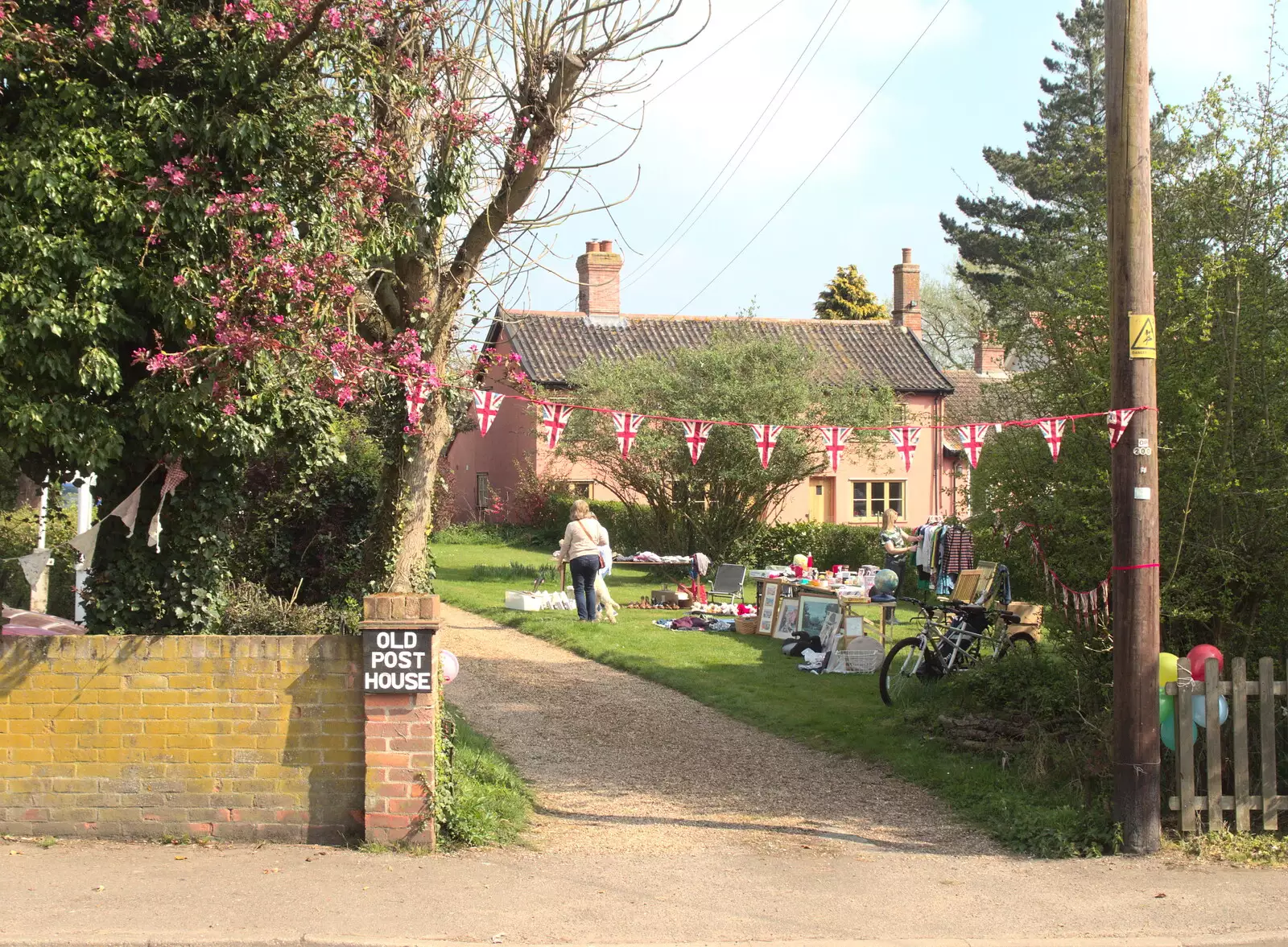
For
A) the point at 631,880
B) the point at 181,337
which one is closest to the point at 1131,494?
the point at 631,880

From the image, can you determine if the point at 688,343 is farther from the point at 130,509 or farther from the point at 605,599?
the point at 130,509

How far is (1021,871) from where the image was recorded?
22.6ft

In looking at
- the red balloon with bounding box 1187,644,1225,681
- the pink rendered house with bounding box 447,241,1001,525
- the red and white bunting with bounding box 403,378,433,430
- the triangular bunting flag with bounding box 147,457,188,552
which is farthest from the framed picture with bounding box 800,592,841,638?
the pink rendered house with bounding box 447,241,1001,525

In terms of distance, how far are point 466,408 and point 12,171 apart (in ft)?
15.2

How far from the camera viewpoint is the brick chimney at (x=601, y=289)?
33344 mm

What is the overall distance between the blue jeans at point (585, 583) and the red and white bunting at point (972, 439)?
693cm

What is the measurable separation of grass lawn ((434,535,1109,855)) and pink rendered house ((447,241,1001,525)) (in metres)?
13.0

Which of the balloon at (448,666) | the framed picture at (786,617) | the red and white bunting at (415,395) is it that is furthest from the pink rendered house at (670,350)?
the balloon at (448,666)

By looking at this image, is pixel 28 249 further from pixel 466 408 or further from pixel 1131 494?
pixel 1131 494

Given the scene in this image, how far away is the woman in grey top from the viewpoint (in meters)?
16.5

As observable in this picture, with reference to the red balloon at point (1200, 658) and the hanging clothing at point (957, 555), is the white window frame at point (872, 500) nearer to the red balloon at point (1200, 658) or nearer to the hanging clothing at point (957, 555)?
the hanging clothing at point (957, 555)

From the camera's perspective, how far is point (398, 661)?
272 inches

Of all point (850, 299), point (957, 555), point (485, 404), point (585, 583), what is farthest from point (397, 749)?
point (850, 299)

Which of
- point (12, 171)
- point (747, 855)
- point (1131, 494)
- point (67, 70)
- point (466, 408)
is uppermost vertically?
point (67, 70)
